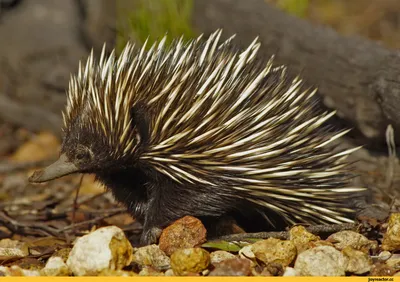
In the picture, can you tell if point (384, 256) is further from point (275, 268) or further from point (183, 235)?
point (183, 235)

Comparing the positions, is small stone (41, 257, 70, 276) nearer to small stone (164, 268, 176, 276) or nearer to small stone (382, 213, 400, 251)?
small stone (164, 268, 176, 276)

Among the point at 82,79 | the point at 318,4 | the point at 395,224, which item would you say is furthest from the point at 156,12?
the point at 318,4

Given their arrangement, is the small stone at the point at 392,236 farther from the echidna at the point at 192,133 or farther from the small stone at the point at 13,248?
the small stone at the point at 13,248

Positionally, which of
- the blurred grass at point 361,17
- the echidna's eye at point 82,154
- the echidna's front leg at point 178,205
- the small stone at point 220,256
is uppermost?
the blurred grass at point 361,17

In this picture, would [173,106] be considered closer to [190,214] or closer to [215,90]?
[215,90]

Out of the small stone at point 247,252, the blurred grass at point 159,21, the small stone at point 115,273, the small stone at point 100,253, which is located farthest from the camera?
the blurred grass at point 159,21

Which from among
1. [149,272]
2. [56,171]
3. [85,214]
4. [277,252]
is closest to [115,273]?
[149,272]

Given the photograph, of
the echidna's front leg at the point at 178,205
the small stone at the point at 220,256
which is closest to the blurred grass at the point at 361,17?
the echidna's front leg at the point at 178,205
